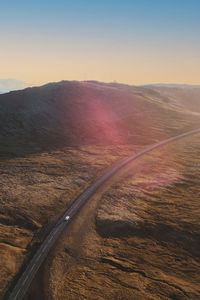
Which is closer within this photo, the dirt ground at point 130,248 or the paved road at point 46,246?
the paved road at point 46,246

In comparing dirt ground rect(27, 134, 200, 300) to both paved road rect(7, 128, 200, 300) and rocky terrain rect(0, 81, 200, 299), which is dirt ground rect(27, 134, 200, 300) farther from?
paved road rect(7, 128, 200, 300)

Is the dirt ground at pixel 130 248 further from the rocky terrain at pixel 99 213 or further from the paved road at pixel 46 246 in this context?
the paved road at pixel 46 246

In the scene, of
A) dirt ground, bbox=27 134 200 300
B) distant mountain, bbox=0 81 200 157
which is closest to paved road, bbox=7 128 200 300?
dirt ground, bbox=27 134 200 300

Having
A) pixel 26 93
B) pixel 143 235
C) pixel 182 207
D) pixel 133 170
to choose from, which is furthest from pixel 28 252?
pixel 26 93

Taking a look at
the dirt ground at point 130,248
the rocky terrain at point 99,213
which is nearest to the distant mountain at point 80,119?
the rocky terrain at point 99,213

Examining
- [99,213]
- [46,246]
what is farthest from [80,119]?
[46,246]

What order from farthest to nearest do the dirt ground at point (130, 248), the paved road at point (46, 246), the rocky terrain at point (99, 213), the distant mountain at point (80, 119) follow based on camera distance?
the distant mountain at point (80, 119) < the rocky terrain at point (99, 213) < the dirt ground at point (130, 248) < the paved road at point (46, 246)

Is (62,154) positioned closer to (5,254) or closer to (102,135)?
(102,135)

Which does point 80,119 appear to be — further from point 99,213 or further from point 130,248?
point 130,248

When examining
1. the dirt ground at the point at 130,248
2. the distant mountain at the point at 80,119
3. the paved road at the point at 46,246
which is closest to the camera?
the paved road at the point at 46,246
